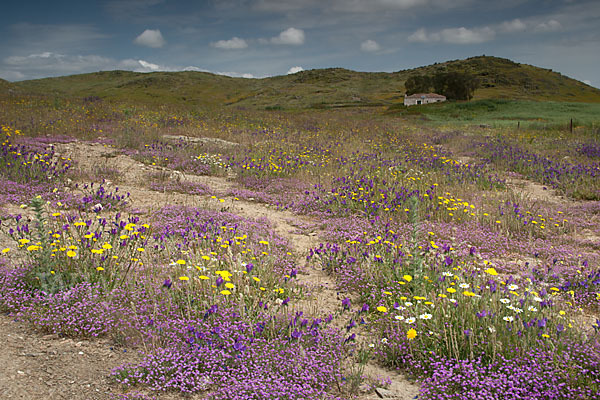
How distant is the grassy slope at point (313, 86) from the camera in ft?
245

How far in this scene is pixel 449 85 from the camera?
71.4 m

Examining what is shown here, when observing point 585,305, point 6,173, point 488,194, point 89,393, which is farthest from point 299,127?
point 89,393

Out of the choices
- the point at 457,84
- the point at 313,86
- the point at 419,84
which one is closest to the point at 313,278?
the point at 457,84

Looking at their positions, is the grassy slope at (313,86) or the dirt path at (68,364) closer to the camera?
the dirt path at (68,364)

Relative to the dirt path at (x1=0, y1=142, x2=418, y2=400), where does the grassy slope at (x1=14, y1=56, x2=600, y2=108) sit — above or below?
above

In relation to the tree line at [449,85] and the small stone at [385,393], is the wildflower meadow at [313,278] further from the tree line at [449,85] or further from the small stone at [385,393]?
the tree line at [449,85]

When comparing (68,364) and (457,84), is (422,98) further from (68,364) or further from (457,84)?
(68,364)

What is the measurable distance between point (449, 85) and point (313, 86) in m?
33.2

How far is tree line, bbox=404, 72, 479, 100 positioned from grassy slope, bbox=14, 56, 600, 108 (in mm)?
4034

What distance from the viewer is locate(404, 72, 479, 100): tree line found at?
6919 centimetres

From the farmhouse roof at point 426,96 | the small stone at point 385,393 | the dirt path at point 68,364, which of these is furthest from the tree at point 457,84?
the small stone at point 385,393

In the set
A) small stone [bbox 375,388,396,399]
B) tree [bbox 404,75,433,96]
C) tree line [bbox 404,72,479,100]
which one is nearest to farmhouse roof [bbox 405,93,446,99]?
tree line [bbox 404,72,479,100]

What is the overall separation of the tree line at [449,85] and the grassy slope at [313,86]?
4034 mm

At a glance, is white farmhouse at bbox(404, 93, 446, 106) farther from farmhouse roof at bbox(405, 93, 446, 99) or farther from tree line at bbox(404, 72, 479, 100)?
tree line at bbox(404, 72, 479, 100)
